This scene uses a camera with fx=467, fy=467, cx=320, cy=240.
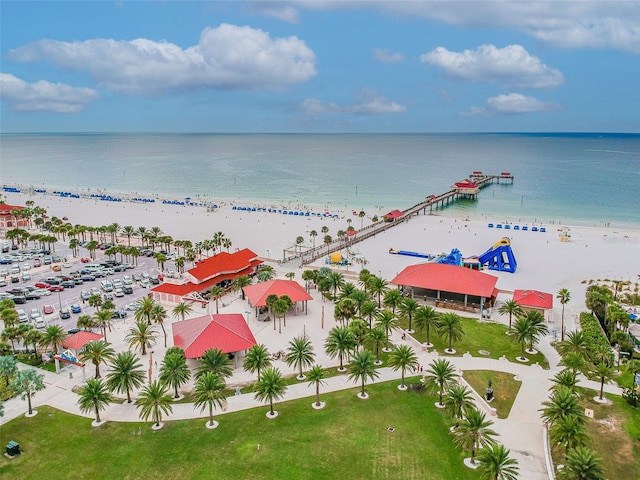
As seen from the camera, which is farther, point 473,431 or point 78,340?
point 78,340

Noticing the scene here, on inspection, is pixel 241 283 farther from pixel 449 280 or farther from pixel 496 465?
pixel 496 465

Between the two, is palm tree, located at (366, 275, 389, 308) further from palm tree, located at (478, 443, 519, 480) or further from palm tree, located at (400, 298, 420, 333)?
palm tree, located at (478, 443, 519, 480)

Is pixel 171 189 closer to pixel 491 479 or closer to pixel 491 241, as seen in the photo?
pixel 491 241

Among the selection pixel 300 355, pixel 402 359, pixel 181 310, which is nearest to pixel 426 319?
pixel 402 359

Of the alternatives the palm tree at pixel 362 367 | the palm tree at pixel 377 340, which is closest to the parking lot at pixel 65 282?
the palm tree at pixel 377 340

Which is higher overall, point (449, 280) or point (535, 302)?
point (449, 280)

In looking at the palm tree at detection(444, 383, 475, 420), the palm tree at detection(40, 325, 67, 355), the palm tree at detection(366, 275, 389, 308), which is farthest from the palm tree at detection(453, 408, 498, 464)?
the palm tree at detection(40, 325, 67, 355)

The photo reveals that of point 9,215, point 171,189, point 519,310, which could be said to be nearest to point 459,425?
point 519,310
